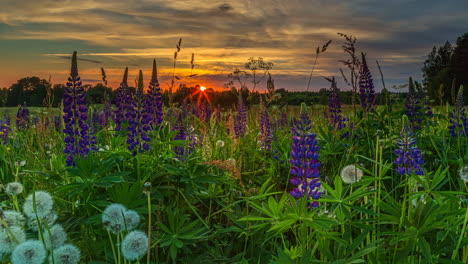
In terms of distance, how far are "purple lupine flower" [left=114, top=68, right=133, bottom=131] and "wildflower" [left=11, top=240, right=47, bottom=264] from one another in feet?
6.16

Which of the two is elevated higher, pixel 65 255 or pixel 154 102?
pixel 154 102

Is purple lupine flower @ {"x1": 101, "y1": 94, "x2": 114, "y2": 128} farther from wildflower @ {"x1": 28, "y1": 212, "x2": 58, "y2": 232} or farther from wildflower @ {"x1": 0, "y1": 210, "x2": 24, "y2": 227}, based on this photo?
wildflower @ {"x1": 0, "y1": 210, "x2": 24, "y2": 227}

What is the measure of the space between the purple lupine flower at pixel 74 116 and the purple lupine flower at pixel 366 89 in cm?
304

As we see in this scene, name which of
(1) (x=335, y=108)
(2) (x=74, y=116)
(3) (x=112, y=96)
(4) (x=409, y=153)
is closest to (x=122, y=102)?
(2) (x=74, y=116)

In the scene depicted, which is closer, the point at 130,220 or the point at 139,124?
the point at 130,220

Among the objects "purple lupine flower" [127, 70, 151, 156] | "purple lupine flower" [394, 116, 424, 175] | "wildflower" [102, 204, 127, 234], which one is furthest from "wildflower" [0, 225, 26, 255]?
"purple lupine flower" [394, 116, 424, 175]

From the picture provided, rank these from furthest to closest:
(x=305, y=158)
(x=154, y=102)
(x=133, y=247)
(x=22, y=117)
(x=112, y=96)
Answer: (x=112, y=96) < (x=22, y=117) < (x=154, y=102) < (x=305, y=158) < (x=133, y=247)

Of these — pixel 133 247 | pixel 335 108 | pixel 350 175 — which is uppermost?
pixel 335 108

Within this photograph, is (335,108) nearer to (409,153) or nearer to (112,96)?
(409,153)

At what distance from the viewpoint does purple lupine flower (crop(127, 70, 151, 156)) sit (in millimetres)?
3504

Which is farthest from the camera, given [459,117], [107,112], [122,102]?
[107,112]

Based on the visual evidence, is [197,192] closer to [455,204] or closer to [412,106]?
[455,204]

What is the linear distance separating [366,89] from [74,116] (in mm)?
3271

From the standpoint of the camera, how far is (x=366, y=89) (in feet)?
16.4
